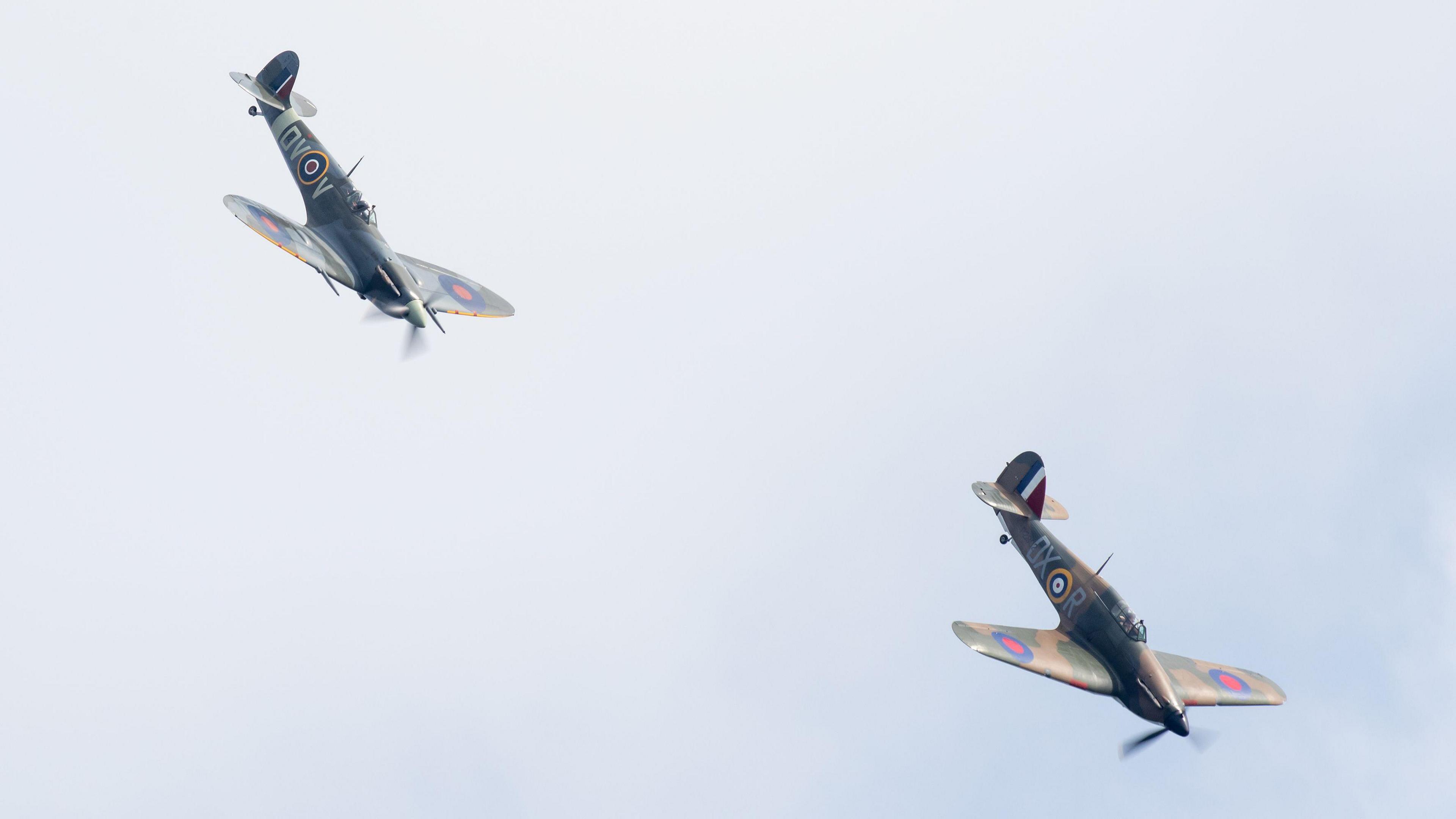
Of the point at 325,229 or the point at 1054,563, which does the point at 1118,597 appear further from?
the point at 325,229

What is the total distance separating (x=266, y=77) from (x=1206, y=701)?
45.9 metres

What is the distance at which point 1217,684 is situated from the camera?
182ft

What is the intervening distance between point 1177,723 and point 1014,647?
A: 610cm

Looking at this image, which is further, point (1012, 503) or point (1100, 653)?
point (1012, 503)

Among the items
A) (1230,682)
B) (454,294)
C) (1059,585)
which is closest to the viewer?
→ (1230,682)

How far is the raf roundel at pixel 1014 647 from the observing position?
52156mm

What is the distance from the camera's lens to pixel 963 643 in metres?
51.2

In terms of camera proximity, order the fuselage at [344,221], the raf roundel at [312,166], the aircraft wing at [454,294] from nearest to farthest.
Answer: the fuselage at [344,221]
the aircraft wing at [454,294]
the raf roundel at [312,166]

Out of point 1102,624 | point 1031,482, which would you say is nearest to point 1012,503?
point 1031,482

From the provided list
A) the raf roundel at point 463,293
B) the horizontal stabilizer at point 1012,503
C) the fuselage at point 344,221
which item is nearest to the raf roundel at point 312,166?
the fuselage at point 344,221

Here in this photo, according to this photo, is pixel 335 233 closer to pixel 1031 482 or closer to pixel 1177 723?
pixel 1031 482

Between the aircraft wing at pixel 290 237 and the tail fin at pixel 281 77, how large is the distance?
29.8 feet

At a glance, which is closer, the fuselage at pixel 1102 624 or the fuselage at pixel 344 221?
the fuselage at pixel 1102 624

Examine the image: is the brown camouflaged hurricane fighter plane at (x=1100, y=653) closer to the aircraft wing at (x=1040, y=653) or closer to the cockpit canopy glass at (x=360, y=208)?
the aircraft wing at (x=1040, y=653)
